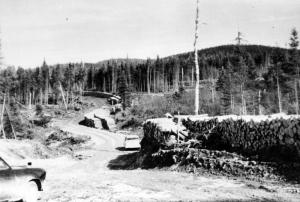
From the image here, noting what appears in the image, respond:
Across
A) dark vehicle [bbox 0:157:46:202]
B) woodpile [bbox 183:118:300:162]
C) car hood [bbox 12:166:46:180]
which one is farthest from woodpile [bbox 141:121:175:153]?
dark vehicle [bbox 0:157:46:202]

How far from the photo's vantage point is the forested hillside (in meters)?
59.9

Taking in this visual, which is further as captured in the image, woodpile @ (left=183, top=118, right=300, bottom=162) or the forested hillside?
the forested hillside

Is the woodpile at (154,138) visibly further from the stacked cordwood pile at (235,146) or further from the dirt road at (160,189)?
the dirt road at (160,189)

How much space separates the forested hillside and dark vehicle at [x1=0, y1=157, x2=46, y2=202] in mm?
44731

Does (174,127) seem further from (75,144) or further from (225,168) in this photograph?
(75,144)

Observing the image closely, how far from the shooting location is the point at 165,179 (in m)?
14.0

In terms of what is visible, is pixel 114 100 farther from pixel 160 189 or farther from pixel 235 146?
pixel 160 189

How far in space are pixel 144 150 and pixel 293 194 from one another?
13.8 m

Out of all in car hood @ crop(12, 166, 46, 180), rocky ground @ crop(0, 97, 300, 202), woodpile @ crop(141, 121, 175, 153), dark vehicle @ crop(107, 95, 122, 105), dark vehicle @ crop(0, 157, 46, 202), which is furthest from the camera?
dark vehicle @ crop(107, 95, 122, 105)

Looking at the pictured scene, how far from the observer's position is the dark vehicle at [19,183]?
920 centimetres

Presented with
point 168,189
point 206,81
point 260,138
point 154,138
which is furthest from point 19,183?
point 206,81

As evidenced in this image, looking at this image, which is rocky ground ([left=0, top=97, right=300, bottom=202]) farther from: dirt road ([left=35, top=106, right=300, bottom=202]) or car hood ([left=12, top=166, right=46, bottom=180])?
car hood ([left=12, top=166, right=46, bottom=180])

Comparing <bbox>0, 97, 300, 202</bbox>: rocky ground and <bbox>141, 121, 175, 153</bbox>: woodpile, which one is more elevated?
<bbox>141, 121, 175, 153</bbox>: woodpile

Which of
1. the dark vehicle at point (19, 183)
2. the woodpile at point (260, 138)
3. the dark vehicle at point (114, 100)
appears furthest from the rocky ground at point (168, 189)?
the dark vehicle at point (114, 100)
